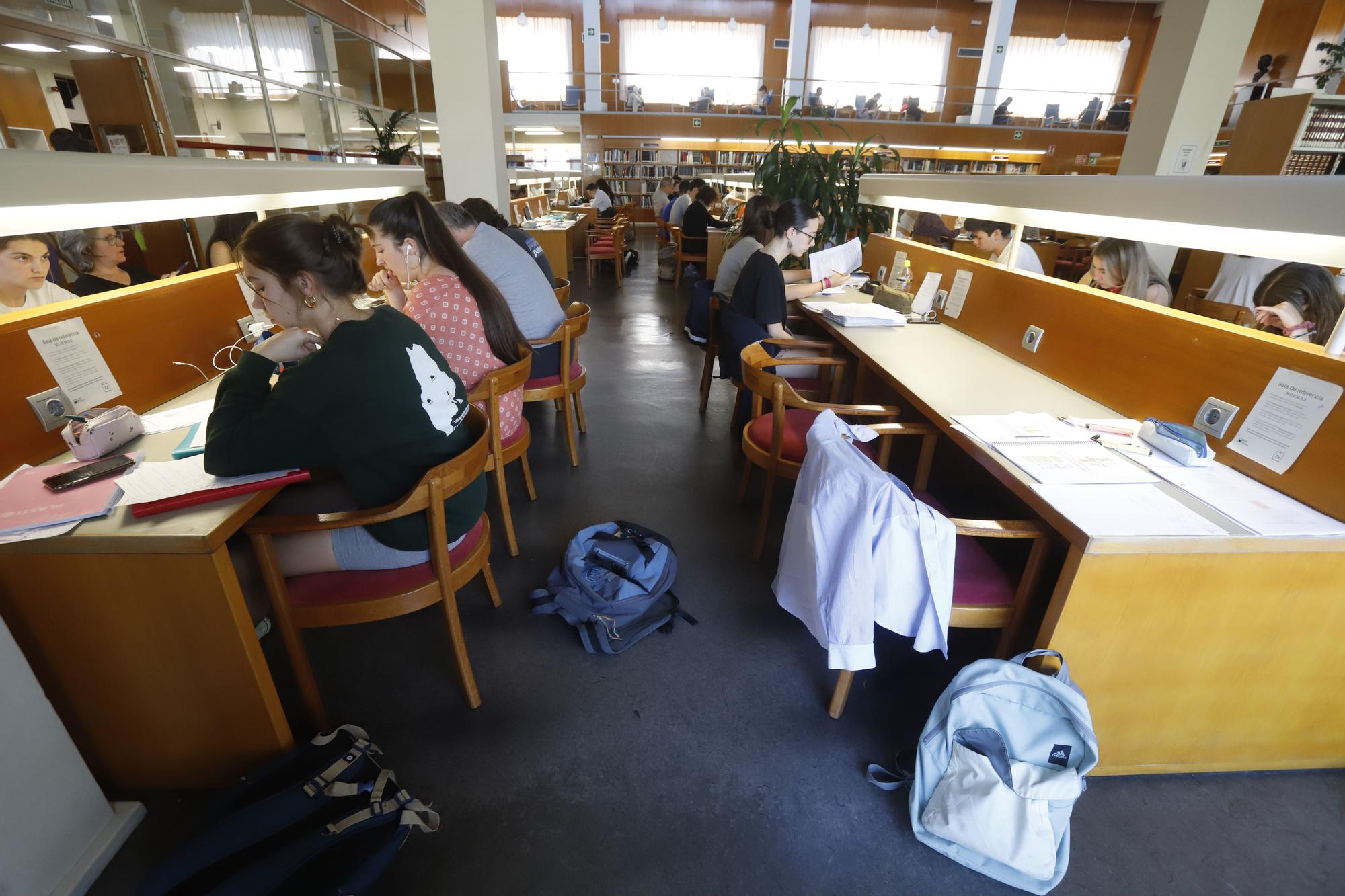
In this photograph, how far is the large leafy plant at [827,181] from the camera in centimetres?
373

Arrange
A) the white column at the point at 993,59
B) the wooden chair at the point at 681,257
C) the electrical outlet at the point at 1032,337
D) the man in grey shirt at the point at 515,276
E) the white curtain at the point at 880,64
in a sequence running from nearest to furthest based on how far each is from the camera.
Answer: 1. the electrical outlet at the point at 1032,337
2. the man in grey shirt at the point at 515,276
3. the wooden chair at the point at 681,257
4. the white column at the point at 993,59
5. the white curtain at the point at 880,64

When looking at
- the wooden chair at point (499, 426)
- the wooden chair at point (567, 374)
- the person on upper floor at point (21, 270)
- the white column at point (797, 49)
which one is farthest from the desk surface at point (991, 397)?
the white column at point (797, 49)

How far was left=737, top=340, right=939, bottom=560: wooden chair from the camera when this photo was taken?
1773 mm

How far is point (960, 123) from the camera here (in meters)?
12.4

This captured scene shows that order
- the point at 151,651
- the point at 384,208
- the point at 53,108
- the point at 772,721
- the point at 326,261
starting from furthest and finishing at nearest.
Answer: the point at 53,108 → the point at 384,208 → the point at 772,721 → the point at 326,261 → the point at 151,651

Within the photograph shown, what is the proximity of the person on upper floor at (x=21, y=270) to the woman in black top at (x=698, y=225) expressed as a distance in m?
5.54

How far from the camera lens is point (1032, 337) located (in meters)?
2.07

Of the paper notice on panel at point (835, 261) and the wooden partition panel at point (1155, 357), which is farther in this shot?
the paper notice on panel at point (835, 261)

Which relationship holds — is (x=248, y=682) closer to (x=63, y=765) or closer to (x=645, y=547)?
(x=63, y=765)

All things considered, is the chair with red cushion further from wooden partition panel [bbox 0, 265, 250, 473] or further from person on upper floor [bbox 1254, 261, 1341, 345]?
wooden partition panel [bbox 0, 265, 250, 473]

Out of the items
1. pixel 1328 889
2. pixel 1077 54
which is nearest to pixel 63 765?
pixel 1328 889

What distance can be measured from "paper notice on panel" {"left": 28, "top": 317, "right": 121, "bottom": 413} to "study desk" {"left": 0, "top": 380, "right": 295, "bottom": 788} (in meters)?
0.17

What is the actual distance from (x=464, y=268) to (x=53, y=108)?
4453 mm

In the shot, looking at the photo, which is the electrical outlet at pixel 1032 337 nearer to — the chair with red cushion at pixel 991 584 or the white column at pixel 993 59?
the chair with red cushion at pixel 991 584
